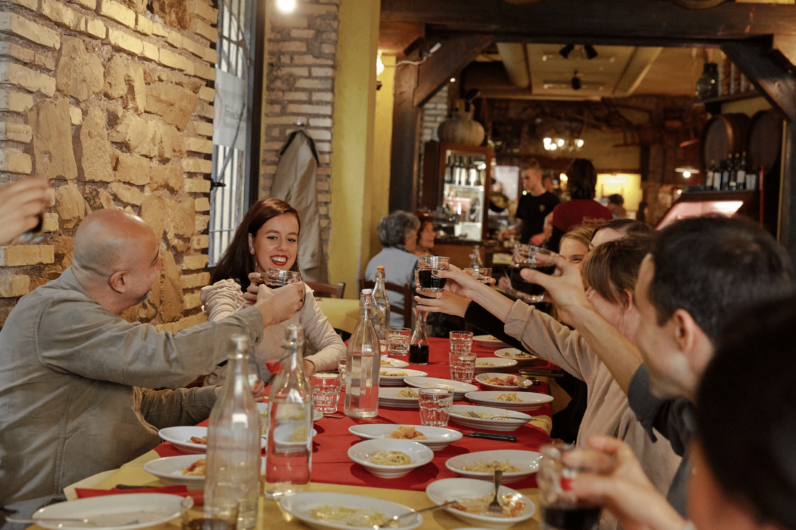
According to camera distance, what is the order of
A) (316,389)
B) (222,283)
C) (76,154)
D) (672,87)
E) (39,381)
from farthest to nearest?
(672,87) → (222,283) → (76,154) → (316,389) → (39,381)

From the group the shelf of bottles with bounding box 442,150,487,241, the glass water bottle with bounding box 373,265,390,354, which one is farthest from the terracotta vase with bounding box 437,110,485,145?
the glass water bottle with bounding box 373,265,390,354

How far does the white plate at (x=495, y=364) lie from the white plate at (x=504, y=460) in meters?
1.19

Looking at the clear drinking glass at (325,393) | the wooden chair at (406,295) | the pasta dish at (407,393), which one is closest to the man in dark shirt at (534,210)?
the wooden chair at (406,295)

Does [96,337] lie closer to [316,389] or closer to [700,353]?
[316,389]

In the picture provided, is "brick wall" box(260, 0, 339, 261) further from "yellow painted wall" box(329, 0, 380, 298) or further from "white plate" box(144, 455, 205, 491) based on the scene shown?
"white plate" box(144, 455, 205, 491)

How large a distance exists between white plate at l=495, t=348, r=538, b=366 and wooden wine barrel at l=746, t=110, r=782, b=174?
5449 mm

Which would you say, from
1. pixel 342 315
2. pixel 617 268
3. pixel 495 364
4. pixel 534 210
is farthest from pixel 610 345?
pixel 534 210

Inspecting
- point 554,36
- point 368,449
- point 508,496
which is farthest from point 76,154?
point 554,36

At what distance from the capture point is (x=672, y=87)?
515 inches

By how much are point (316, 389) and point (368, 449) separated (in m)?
0.39

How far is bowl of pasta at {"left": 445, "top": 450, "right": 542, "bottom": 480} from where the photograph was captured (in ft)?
4.88

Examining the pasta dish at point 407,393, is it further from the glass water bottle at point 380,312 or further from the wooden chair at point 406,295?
the wooden chair at point 406,295

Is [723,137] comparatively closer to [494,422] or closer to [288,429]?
[494,422]

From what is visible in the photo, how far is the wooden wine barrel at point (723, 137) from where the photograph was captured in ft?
25.9
